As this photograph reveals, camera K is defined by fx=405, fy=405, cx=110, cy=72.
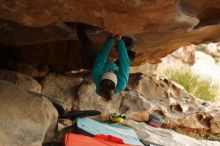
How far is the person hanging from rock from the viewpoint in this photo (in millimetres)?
6340

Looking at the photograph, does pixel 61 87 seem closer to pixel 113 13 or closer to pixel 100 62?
pixel 100 62

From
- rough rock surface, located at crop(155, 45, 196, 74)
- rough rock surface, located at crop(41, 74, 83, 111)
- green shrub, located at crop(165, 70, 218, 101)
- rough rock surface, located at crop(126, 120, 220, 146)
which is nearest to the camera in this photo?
rough rock surface, located at crop(126, 120, 220, 146)

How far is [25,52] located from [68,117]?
2.47 metres

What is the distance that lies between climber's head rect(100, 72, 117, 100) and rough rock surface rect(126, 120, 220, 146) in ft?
6.28

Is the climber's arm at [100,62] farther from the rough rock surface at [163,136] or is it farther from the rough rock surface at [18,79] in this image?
the rough rock surface at [163,136]

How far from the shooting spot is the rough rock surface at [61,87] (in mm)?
8555

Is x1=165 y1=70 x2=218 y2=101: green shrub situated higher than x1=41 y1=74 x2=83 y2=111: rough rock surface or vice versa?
x1=165 y1=70 x2=218 y2=101: green shrub

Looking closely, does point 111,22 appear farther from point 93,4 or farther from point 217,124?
point 217,124

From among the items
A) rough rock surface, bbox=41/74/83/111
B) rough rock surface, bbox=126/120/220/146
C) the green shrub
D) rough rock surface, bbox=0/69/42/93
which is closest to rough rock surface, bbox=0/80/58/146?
rough rock surface, bbox=0/69/42/93

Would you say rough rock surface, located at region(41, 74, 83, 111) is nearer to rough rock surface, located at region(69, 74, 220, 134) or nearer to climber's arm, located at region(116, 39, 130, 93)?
rough rock surface, located at region(69, 74, 220, 134)

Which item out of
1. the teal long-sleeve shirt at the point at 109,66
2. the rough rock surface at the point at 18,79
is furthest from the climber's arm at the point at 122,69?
the rough rock surface at the point at 18,79

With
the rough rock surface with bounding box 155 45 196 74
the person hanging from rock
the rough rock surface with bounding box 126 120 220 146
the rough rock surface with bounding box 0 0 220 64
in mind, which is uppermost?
the rough rock surface with bounding box 155 45 196 74

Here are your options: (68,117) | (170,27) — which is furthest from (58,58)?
(170,27)

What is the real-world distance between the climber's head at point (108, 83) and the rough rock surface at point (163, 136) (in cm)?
191
